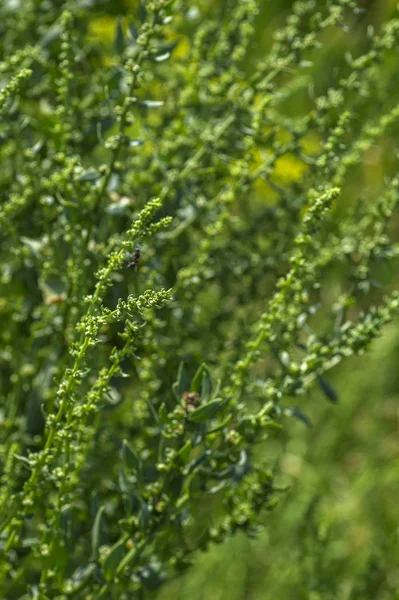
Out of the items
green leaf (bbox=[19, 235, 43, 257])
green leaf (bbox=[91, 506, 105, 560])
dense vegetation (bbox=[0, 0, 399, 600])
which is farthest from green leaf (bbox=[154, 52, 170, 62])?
green leaf (bbox=[91, 506, 105, 560])

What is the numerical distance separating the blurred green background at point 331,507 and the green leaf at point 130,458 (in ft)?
1.22

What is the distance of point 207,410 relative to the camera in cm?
50

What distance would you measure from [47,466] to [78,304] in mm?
145

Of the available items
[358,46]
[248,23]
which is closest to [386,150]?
[358,46]

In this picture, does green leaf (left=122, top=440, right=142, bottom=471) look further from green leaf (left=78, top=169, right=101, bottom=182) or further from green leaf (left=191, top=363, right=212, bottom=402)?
green leaf (left=78, top=169, right=101, bottom=182)

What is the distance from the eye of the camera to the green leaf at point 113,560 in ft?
1.78

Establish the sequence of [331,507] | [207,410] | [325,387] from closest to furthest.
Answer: [207,410] < [325,387] < [331,507]

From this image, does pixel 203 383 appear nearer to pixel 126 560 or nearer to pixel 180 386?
pixel 180 386

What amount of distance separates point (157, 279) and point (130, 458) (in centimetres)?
14

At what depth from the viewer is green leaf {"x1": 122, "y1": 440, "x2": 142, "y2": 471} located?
0.55 m

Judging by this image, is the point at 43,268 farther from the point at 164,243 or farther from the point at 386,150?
the point at 386,150

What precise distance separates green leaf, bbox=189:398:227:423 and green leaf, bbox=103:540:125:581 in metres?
0.10

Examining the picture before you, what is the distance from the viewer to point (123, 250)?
431mm

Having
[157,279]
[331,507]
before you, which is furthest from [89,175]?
[331,507]
